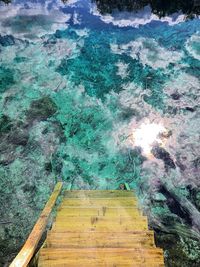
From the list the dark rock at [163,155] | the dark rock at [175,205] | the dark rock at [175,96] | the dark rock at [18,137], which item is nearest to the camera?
the dark rock at [175,205]

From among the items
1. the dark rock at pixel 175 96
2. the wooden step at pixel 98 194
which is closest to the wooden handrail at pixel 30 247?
the wooden step at pixel 98 194

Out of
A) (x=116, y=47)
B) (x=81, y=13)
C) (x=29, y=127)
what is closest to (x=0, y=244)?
(x=29, y=127)

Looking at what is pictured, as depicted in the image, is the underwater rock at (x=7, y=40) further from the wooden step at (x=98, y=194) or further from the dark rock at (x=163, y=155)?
the wooden step at (x=98, y=194)

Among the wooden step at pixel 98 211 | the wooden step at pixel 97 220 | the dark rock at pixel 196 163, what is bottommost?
the dark rock at pixel 196 163

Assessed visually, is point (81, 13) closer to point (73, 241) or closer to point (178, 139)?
point (178, 139)

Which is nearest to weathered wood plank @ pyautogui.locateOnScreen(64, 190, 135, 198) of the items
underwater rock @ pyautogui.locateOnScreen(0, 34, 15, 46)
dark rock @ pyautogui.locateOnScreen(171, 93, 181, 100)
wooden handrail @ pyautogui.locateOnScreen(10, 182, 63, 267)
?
wooden handrail @ pyautogui.locateOnScreen(10, 182, 63, 267)

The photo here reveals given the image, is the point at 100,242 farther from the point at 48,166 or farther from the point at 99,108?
the point at 99,108

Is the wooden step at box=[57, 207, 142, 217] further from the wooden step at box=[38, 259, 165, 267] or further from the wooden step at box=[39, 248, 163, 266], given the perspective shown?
the wooden step at box=[38, 259, 165, 267]
